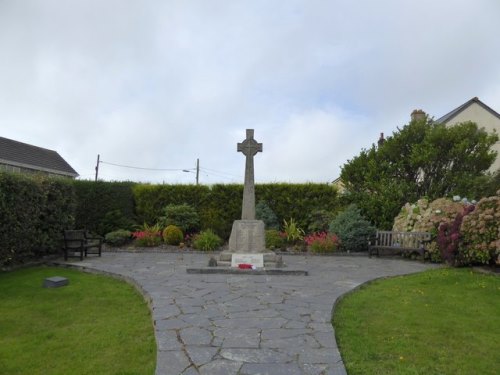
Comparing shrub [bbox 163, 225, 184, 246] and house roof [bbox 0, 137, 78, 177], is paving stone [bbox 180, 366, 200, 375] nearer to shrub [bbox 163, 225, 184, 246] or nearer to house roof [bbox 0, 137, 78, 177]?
shrub [bbox 163, 225, 184, 246]

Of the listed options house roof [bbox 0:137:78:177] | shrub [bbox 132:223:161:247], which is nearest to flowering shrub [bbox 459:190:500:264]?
shrub [bbox 132:223:161:247]

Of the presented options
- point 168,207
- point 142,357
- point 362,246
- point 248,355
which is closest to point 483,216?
point 362,246

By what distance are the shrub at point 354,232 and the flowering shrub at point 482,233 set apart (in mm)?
3555

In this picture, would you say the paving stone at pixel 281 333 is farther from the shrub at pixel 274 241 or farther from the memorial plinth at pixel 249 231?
the shrub at pixel 274 241

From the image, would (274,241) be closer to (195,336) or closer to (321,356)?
(195,336)

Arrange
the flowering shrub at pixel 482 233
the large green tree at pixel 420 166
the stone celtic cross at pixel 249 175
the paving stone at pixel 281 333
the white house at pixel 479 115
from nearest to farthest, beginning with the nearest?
the paving stone at pixel 281 333
the flowering shrub at pixel 482 233
the stone celtic cross at pixel 249 175
the large green tree at pixel 420 166
the white house at pixel 479 115

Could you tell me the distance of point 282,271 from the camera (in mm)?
8484

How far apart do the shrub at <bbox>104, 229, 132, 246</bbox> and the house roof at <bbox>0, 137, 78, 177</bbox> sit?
1344 cm

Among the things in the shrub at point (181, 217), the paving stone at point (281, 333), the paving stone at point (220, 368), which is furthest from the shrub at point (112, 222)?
the paving stone at point (220, 368)

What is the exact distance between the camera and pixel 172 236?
1401 centimetres

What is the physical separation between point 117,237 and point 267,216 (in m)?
5.33

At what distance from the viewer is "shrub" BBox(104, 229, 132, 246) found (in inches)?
546

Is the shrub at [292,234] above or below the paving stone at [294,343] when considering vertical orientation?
above

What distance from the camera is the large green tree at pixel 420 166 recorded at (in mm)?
13914
